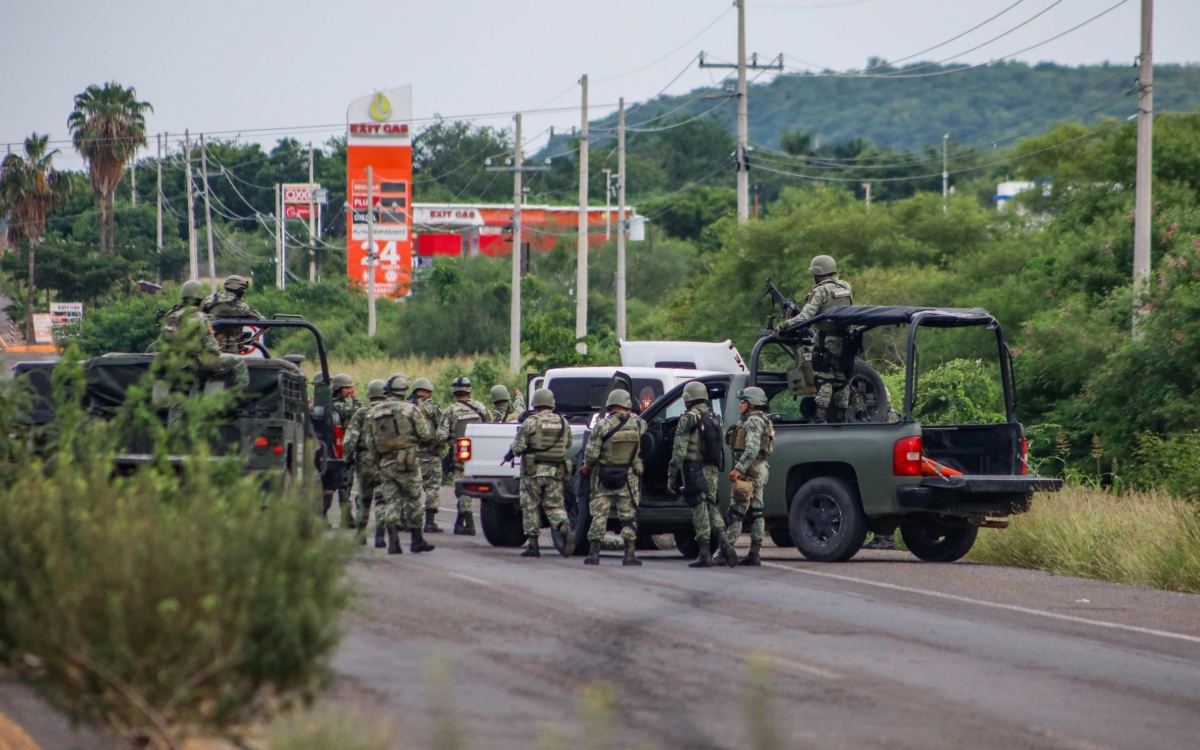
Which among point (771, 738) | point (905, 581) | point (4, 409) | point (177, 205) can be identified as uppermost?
point (177, 205)

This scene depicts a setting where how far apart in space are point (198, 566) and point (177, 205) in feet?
315

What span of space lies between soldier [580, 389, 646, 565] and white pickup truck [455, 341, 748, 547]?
98 cm

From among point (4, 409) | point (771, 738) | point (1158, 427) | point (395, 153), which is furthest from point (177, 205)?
point (771, 738)

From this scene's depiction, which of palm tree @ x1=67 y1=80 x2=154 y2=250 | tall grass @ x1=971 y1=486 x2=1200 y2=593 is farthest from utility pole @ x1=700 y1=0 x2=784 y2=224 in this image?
palm tree @ x1=67 y1=80 x2=154 y2=250

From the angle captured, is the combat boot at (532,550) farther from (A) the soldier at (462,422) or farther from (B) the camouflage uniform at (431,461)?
(A) the soldier at (462,422)

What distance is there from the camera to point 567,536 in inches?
634

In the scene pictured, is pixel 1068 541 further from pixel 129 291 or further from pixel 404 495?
pixel 129 291

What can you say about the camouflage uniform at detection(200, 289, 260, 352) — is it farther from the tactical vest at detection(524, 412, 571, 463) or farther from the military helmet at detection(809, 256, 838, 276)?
the military helmet at detection(809, 256, 838, 276)

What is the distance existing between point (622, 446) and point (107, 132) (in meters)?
61.2

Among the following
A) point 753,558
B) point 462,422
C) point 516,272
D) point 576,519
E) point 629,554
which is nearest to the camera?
point 629,554

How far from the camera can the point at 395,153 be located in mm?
78625

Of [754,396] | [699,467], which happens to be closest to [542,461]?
[699,467]

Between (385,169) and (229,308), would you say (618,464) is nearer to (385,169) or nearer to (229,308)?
(229,308)

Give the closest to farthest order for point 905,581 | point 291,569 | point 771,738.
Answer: point 771,738 < point 291,569 < point 905,581
